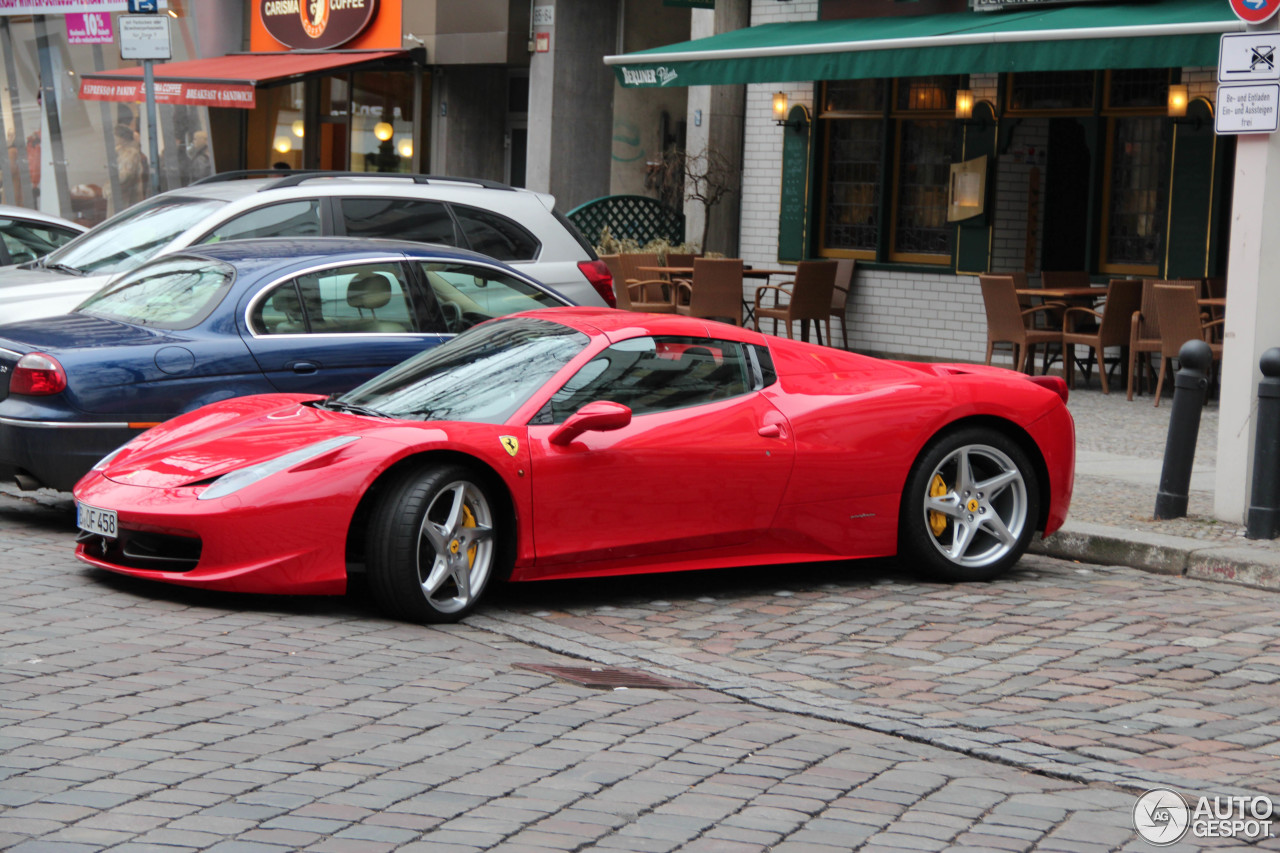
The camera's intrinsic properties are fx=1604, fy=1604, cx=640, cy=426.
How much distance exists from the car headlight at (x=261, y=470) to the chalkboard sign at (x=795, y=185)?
12.8m

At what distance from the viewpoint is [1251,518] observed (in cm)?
852

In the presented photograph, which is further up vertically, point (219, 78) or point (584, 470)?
point (219, 78)

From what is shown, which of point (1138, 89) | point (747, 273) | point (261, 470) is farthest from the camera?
point (747, 273)

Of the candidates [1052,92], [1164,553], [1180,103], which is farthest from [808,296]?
[1164,553]

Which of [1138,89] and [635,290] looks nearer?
[1138,89]

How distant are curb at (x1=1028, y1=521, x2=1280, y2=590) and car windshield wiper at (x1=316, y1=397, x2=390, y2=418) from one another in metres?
3.77

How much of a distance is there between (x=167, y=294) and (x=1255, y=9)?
6097mm

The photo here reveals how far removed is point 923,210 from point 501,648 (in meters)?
12.7

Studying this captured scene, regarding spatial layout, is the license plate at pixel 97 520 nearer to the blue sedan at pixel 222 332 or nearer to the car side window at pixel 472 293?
the blue sedan at pixel 222 332

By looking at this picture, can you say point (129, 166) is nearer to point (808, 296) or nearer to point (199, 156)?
point (199, 156)

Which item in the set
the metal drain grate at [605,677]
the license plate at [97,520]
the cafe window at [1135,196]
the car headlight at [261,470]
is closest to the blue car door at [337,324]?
the license plate at [97,520]

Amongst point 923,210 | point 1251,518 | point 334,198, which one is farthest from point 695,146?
point 1251,518

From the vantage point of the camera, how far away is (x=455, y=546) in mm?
6594

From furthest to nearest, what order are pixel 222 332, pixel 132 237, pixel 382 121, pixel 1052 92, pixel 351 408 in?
pixel 382 121, pixel 1052 92, pixel 132 237, pixel 222 332, pixel 351 408
